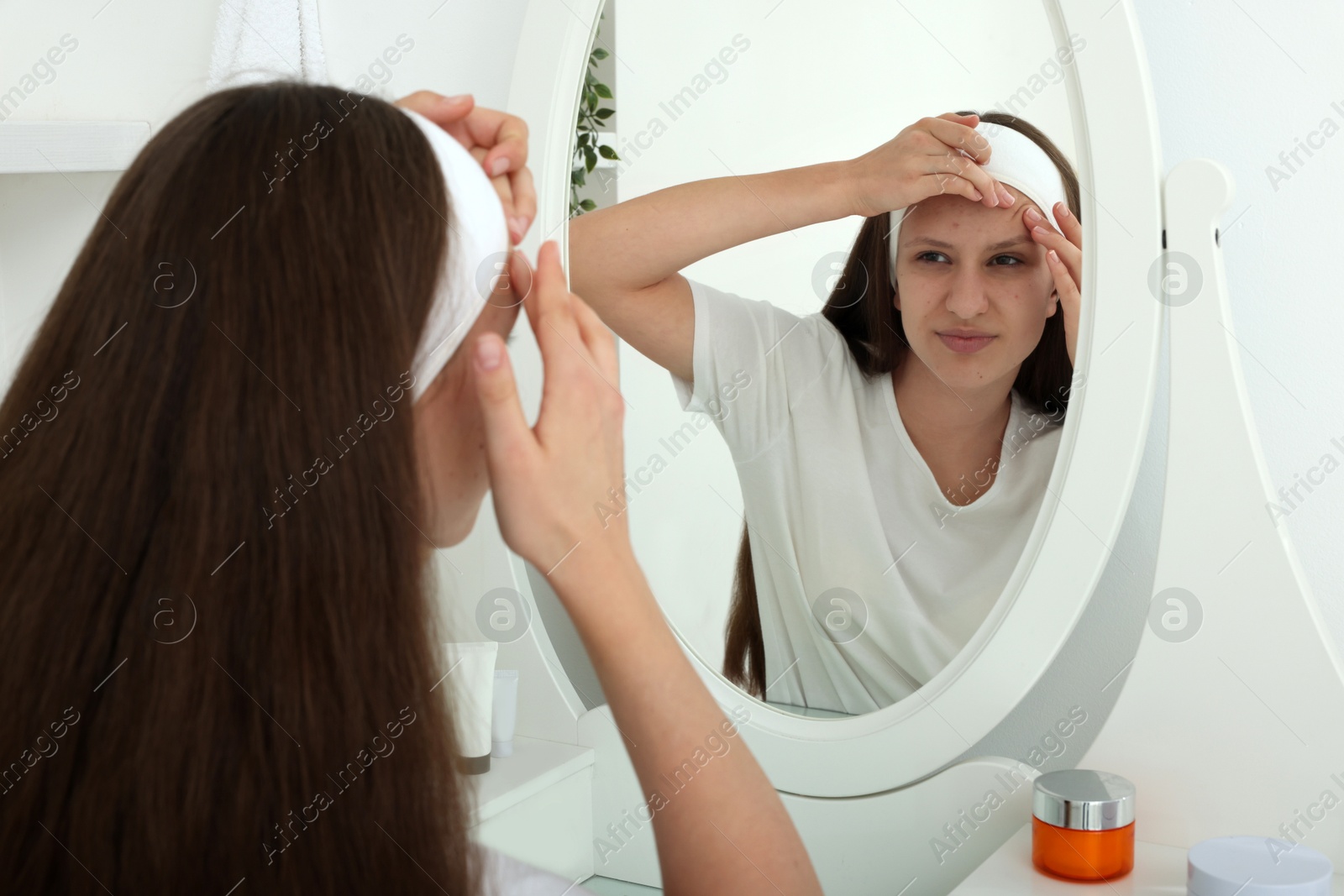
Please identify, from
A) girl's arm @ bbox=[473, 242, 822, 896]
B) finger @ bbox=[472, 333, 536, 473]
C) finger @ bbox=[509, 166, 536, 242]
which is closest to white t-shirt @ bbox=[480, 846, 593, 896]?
girl's arm @ bbox=[473, 242, 822, 896]

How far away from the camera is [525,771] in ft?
2.53

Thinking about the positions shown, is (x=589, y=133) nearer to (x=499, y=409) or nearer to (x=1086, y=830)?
(x=499, y=409)

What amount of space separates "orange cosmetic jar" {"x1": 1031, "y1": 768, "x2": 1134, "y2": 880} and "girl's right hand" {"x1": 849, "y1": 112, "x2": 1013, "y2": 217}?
13.4 inches

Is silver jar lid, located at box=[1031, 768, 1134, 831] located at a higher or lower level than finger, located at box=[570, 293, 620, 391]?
lower

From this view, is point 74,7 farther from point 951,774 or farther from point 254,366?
point 951,774

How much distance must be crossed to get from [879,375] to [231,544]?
1.47 feet

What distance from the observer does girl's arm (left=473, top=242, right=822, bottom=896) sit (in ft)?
1.37

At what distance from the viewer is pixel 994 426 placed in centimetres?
66

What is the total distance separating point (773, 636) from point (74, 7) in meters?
0.91

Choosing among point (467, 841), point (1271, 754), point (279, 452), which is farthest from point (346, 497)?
point (1271, 754)

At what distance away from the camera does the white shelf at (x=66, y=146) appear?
884 mm

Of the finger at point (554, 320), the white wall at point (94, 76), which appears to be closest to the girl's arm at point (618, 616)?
the finger at point (554, 320)

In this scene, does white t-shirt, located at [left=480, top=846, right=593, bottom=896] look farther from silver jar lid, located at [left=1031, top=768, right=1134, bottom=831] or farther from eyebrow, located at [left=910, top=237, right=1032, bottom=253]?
eyebrow, located at [left=910, top=237, right=1032, bottom=253]

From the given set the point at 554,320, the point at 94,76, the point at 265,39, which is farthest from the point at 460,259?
the point at 94,76
